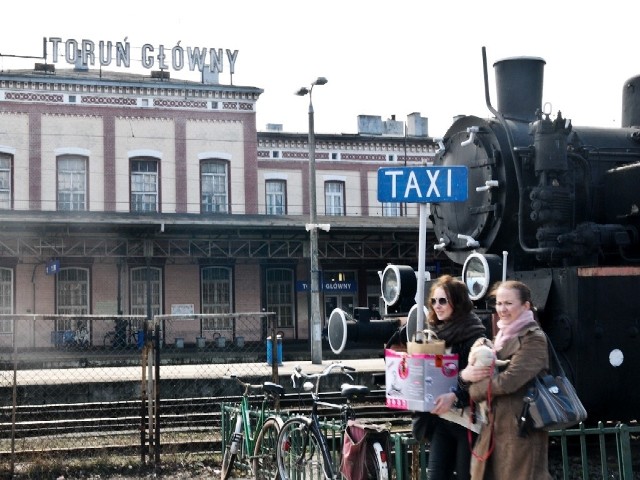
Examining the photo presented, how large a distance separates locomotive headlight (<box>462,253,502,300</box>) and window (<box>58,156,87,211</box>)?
26738 mm

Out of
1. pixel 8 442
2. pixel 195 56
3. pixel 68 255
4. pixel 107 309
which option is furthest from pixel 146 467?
pixel 195 56

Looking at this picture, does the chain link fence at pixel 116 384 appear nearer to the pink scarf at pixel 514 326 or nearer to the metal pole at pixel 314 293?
the metal pole at pixel 314 293

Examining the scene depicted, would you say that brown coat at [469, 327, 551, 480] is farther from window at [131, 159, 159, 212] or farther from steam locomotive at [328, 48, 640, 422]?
window at [131, 159, 159, 212]

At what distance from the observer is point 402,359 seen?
19.8 ft

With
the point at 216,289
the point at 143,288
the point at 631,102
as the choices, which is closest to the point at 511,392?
the point at 631,102

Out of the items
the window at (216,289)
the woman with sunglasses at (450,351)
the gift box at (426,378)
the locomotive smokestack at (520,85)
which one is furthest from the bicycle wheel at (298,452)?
the window at (216,289)

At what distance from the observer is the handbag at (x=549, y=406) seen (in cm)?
536

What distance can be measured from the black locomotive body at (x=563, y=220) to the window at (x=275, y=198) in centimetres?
2743

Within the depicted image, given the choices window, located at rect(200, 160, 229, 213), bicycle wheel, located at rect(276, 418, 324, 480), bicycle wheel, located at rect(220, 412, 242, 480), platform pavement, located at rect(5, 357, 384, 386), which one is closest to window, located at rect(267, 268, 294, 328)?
window, located at rect(200, 160, 229, 213)

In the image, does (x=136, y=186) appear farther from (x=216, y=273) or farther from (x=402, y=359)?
(x=402, y=359)

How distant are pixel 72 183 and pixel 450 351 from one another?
2967 centimetres

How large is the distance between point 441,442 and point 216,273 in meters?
27.7

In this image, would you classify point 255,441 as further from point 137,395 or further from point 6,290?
point 6,290

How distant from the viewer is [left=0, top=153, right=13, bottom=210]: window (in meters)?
33.3
